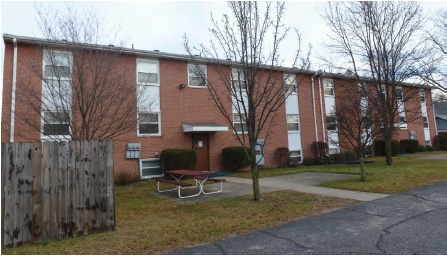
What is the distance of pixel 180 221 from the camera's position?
6191 millimetres

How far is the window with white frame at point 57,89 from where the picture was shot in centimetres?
901

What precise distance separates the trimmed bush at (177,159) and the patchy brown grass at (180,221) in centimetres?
471

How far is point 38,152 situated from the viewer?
16.5 feet

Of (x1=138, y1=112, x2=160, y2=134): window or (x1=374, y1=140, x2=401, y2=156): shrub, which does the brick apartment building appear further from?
(x1=374, y1=140, x2=401, y2=156): shrub

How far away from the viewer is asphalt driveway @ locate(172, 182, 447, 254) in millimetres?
4312

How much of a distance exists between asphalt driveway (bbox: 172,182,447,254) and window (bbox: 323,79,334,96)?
51.4 feet

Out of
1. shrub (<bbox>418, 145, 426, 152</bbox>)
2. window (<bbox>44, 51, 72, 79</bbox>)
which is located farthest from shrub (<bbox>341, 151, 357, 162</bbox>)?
window (<bbox>44, 51, 72, 79</bbox>)

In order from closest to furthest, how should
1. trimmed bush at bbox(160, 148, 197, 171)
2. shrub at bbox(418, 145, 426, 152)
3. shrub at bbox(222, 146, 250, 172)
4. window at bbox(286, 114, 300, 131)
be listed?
trimmed bush at bbox(160, 148, 197, 171) → shrub at bbox(222, 146, 250, 172) → window at bbox(286, 114, 300, 131) → shrub at bbox(418, 145, 426, 152)

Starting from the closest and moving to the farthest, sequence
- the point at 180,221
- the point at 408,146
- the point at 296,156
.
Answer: the point at 180,221
the point at 296,156
the point at 408,146

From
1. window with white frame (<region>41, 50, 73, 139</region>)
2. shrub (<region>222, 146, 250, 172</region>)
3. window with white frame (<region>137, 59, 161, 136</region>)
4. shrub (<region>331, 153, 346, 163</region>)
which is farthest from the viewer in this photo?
shrub (<region>331, 153, 346, 163</region>)

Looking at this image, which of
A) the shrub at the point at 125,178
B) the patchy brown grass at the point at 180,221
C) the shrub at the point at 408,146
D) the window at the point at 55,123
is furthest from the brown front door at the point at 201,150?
the shrub at the point at 408,146

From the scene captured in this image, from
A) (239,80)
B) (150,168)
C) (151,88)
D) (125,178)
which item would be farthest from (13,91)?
(239,80)

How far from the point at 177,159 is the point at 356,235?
33.1ft

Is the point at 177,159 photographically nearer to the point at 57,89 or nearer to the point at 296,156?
the point at 57,89
